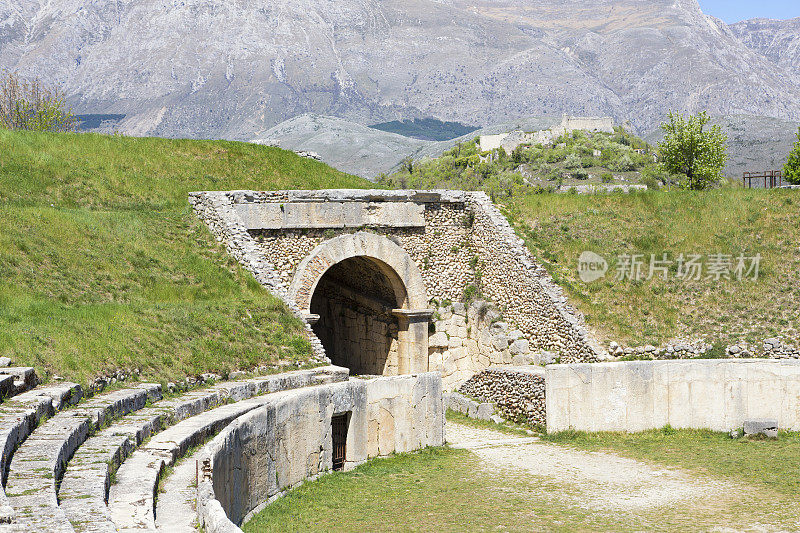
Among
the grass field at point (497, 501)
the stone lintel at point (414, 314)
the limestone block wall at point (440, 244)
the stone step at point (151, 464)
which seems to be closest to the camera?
the stone step at point (151, 464)

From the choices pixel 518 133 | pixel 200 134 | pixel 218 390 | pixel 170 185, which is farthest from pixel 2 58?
pixel 218 390

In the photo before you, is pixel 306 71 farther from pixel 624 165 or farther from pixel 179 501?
pixel 179 501

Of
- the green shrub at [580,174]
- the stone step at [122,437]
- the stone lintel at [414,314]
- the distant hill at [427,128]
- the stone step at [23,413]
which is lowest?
the stone step at [122,437]

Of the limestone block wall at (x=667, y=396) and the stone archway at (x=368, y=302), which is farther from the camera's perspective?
the stone archway at (x=368, y=302)

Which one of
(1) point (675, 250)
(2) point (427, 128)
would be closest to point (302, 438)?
(1) point (675, 250)

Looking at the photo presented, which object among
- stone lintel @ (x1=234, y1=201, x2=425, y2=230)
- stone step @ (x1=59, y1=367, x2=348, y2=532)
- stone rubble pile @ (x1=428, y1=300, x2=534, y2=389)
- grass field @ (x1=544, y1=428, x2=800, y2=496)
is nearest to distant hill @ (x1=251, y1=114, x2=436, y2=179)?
stone rubble pile @ (x1=428, y1=300, x2=534, y2=389)

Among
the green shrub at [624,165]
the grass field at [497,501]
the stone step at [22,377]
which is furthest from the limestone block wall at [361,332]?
the green shrub at [624,165]

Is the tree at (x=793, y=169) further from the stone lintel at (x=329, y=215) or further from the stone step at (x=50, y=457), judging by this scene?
the stone step at (x=50, y=457)

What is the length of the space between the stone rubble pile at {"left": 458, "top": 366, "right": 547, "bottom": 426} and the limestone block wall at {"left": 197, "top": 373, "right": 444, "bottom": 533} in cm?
355

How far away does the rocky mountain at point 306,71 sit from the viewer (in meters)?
161

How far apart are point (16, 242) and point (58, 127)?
1091 inches

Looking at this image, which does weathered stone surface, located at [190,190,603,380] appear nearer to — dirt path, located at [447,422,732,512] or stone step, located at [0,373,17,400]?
dirt path, located at [447,422,732,512]

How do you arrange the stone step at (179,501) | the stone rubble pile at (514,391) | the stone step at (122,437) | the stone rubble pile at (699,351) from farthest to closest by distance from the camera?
the stone rubble pile at (699,351) < the stone rubble pile at (514,391) < the stone step at (179,501) < the stone step at (122,437)

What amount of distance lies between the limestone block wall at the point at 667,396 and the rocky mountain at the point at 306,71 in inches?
5320
